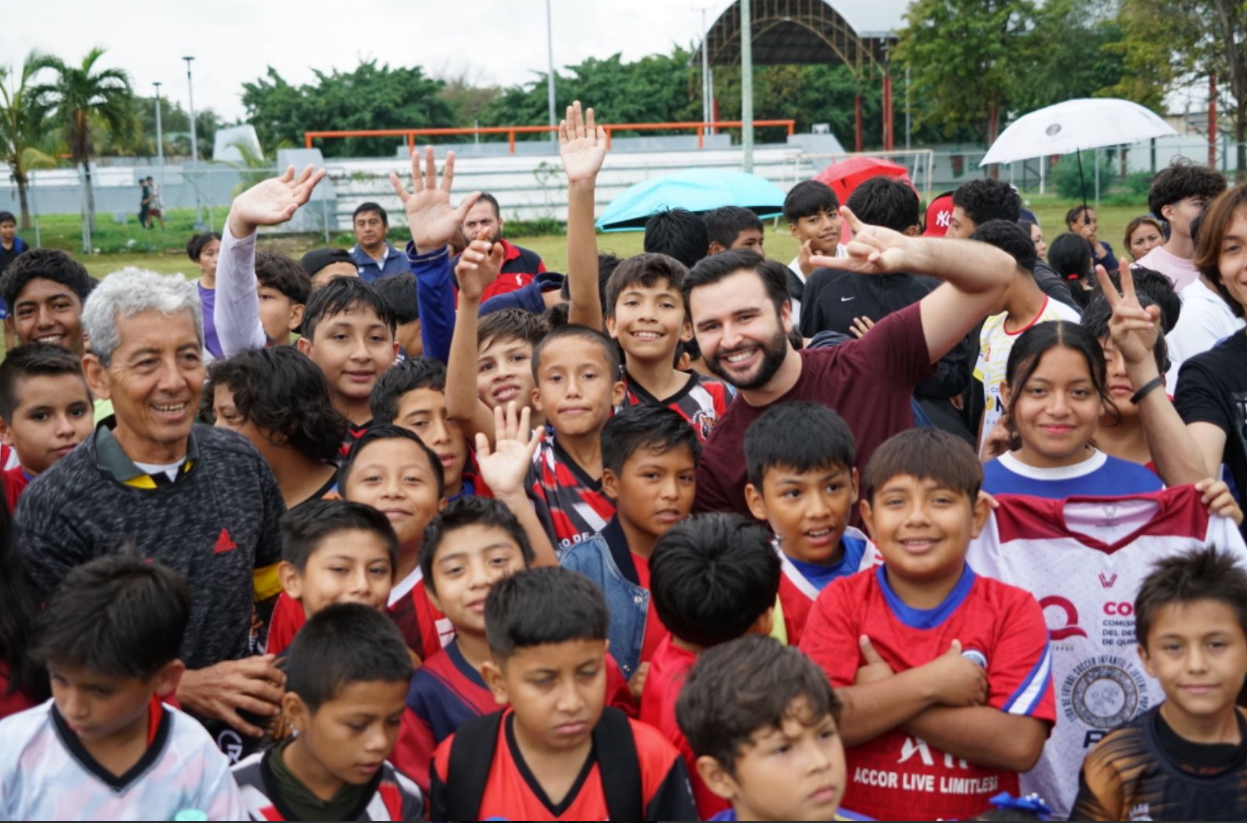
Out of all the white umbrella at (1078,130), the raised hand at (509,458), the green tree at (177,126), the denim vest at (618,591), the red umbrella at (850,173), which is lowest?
the denim vest at (618,591)

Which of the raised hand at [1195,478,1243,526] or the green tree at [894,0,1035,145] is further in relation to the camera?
the green tree at [894,0,1035,145]

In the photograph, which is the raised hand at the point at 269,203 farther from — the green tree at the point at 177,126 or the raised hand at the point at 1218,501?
the green tree at the point at 177,126

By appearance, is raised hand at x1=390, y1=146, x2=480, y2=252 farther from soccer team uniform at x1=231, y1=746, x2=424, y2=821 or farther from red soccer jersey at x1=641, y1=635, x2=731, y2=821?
soccer team uniform at x1=231, y1=746, x2=424, y2=821

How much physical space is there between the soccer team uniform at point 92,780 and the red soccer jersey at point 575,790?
20.6 inches

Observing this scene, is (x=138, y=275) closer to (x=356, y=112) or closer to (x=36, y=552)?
(x=36, y=552)

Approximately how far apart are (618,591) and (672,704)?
0.63 metres

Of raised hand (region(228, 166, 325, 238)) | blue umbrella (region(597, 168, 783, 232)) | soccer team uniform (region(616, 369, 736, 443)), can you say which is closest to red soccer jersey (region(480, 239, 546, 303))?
blue umbrella (region(597, 168, 783, 232))

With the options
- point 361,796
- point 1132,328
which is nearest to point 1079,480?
point 1132,328

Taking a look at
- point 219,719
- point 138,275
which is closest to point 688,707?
point 219,719

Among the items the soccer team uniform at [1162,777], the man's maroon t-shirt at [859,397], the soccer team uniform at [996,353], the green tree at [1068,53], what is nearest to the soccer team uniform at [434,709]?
the man's maroon t-shirt at [859,397]

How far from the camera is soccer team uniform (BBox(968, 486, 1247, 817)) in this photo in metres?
→ 3.44

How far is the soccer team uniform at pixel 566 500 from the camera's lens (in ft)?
13.9

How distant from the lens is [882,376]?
4055mm

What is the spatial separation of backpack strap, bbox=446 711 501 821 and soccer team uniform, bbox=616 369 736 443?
1.87 metres
